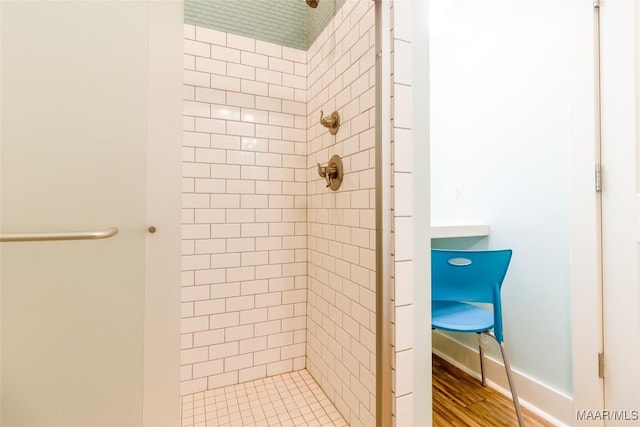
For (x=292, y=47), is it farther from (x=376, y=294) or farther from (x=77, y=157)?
(x=376, y=294)

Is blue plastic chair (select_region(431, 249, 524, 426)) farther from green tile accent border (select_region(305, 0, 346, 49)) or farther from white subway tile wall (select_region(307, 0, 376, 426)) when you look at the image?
green tile accent border (select_region(305, 0, 346, 49))

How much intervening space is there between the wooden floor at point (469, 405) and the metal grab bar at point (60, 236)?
1504 mm

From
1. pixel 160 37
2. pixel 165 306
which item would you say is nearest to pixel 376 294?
pixel 165 306

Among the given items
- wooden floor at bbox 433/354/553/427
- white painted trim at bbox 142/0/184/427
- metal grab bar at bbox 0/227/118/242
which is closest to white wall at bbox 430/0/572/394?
wooden floor at bbox 433/354/553/427

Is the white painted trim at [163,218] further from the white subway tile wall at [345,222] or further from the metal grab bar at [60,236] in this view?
the white subway tile wall at [345,222]

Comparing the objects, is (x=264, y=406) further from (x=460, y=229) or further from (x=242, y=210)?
(x=460, y=229)

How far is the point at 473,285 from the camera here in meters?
1.26

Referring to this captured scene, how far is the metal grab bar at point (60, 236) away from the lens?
747 mm

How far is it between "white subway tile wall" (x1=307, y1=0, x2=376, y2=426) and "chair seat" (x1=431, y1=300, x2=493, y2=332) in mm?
433

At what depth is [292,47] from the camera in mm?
1607

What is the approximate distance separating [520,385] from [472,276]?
69 centimetres

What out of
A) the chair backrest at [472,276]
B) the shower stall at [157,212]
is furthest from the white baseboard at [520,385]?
the shower stall at [157,212]

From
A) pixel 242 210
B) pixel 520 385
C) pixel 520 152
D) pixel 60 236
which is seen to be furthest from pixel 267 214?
pixel 520 385

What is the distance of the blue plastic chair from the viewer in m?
1.22
